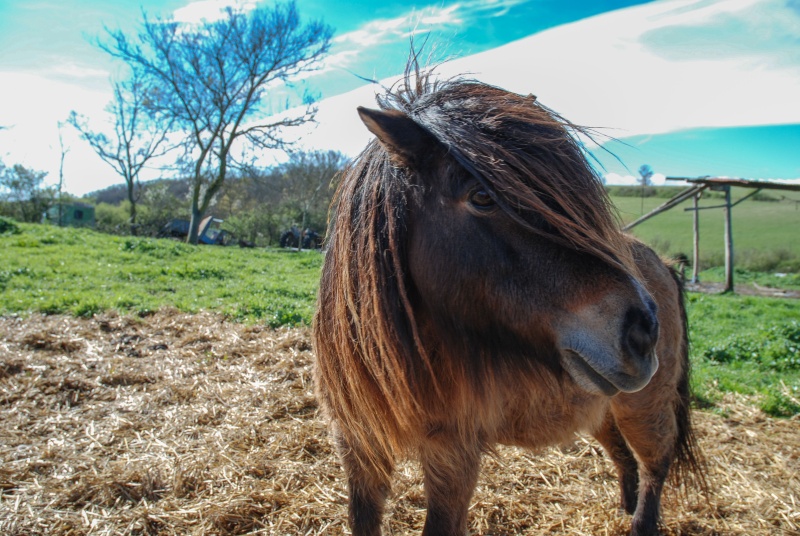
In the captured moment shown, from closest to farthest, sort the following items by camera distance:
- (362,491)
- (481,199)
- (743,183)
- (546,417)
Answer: (481,199) → (362,491) → (546,417) → (743,183)

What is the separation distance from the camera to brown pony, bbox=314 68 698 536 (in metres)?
1.38

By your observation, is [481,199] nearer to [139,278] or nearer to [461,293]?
[461,293]

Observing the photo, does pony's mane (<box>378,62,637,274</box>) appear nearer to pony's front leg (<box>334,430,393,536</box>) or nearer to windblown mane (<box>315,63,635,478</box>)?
windblown mane (<box>315,63,635,478</box>)

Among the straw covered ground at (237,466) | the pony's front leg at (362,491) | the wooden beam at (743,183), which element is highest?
the wooden beam at (743,183)

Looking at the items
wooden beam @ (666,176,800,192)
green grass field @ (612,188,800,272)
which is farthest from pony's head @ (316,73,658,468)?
green grass field @ (612,188,800,272)

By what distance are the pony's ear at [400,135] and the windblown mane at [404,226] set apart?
0.05 metres

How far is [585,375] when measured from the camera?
1391mm

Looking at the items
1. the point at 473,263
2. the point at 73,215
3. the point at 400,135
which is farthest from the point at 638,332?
the point at 73,215

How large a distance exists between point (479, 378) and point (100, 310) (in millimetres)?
6534

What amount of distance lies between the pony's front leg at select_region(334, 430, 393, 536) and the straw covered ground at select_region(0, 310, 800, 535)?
A: 667mm

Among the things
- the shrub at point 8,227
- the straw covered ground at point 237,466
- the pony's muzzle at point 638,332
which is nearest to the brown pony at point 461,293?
the pony's muzzle at point 638,332

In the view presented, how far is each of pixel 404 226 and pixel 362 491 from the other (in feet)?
4.14

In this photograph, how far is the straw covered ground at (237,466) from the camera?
2689mm

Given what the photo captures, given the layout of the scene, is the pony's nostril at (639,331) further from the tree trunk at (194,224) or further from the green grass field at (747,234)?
the tree trunk at (194,224)
